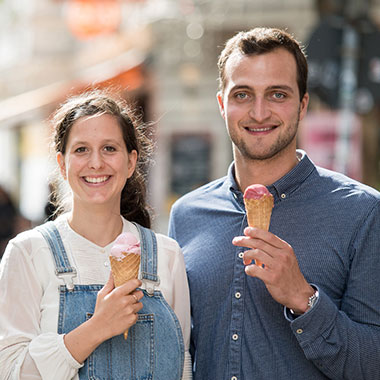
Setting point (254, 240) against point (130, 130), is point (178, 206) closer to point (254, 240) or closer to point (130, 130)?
point (130, 130)

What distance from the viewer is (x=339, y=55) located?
7164mm

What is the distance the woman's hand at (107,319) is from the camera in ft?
8.86

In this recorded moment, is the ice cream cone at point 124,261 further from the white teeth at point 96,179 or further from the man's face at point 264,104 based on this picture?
the man's face at point 264,104

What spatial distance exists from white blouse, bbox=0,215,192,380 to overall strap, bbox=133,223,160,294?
0.03 m

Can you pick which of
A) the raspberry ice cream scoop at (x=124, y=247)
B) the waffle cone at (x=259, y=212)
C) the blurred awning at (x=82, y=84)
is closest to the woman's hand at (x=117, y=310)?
the raspberry ice cream scoop at (x=124, y=247)

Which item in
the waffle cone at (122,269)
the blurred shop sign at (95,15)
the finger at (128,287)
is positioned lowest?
the finger at (128,287)

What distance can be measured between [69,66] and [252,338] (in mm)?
18021

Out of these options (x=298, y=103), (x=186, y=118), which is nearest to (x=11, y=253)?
(x=298, y=103)

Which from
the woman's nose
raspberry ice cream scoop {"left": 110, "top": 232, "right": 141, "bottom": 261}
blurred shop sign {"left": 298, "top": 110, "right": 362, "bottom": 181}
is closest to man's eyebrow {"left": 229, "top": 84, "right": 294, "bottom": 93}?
the woman's nose

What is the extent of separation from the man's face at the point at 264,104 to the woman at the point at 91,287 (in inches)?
21.0

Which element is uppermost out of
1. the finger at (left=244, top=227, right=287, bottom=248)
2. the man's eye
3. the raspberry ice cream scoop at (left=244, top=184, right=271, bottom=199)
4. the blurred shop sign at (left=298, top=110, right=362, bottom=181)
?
the man's eye

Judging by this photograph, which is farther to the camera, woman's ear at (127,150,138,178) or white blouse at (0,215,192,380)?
woman's ear at (127,150,138,178)

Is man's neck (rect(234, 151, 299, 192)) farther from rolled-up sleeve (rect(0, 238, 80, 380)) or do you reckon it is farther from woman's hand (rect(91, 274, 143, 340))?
rolled-up sleeve (rect(0, 238, 80, 380))

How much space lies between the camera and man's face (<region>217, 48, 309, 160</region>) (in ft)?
11.0
